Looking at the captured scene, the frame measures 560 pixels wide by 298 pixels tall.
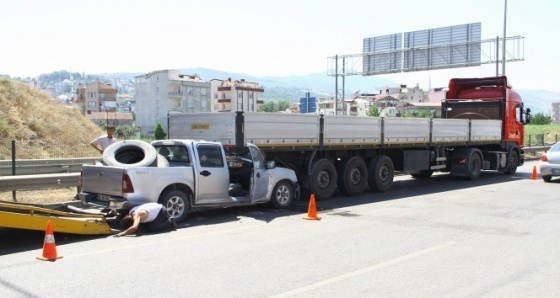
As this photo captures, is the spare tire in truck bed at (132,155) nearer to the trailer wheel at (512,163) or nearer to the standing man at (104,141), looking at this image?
the standing man at (104,141)

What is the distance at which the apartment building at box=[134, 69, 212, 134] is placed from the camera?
378 feet

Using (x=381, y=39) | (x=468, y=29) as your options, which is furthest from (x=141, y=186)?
(x=381, y=39)

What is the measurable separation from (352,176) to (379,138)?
144cm

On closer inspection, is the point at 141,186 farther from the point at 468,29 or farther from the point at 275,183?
the point at 468,29

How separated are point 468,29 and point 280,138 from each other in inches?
1075

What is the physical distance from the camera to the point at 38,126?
22.6 meters

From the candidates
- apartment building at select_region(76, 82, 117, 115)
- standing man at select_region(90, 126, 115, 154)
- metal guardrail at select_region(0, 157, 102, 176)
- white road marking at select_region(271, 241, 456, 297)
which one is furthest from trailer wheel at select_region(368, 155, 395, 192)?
apartment building at select_region(76, 82, 117, 115)

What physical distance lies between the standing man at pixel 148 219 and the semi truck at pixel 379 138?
277 cm

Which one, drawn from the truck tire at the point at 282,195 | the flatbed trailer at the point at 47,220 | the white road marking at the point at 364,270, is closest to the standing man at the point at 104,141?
the flatbed trailer at the point at 47,220

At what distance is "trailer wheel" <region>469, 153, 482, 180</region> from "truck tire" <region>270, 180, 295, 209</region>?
932cm

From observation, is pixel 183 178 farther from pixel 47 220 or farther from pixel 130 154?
pixel 47 220

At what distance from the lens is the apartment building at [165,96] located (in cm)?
11506

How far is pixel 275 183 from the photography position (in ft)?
38.2

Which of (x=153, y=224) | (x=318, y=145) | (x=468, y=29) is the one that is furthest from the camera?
(x=468, y=29)
